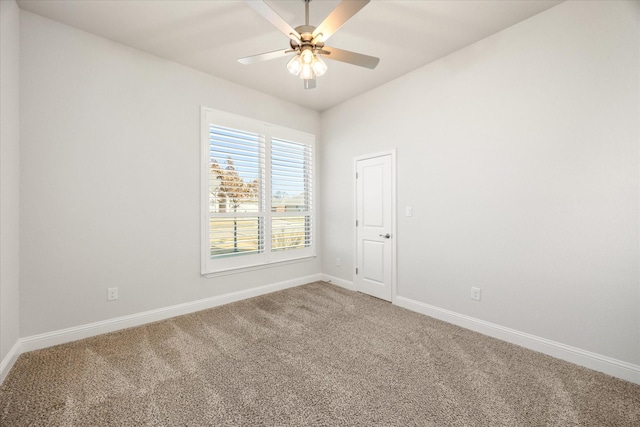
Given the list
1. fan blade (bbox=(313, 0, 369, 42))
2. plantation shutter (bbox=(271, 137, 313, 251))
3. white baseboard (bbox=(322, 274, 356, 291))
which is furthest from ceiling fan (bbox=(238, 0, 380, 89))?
white baseboard (bbox=(322, 274, 356, 291))

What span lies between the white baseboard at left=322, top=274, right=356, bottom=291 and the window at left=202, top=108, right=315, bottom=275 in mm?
536

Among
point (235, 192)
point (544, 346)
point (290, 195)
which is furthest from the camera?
point (290, 195)

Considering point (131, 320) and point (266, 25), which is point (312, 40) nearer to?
point (266, 25)

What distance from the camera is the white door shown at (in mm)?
3559

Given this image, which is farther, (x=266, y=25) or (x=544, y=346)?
(x=266, y=25)

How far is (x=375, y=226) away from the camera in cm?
376

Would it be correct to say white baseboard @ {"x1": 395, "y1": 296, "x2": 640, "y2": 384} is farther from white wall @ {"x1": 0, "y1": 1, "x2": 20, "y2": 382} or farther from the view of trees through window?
white wall @ {"x1": 0, "y1": 1, "x2": 20, "y2": 382}

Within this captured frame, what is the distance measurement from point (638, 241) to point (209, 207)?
393 centimetres

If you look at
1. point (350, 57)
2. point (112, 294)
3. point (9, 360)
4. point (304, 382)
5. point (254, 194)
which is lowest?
point (304, 382)

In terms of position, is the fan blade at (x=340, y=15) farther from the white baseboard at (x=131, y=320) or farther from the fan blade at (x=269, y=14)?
the white baseboard at (x=131, y=320)

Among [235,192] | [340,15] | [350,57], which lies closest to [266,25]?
[350,57]

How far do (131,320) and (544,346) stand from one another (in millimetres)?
3941

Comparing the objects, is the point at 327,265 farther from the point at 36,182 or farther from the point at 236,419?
the point at 36,182

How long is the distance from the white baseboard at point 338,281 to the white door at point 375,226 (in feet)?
0.40
